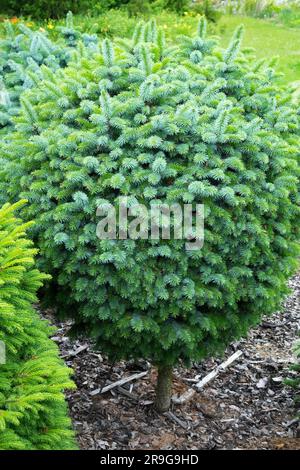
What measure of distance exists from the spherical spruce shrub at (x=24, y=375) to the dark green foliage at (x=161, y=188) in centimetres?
49

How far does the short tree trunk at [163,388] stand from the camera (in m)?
4.14

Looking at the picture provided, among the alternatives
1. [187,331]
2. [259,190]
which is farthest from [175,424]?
[259,190]

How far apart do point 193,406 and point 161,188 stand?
6.25 feet

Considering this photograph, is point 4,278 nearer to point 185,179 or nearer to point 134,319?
point 134,319

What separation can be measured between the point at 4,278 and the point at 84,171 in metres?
0.86

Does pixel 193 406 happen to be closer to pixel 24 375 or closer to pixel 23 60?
pixel 24 375

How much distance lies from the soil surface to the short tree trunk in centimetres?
8

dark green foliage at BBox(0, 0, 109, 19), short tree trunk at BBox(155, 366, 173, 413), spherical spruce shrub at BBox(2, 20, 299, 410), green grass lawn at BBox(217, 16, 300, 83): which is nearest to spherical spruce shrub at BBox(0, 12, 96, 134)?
spherical spruce shrub at BBox(2, 20, 299, 410)

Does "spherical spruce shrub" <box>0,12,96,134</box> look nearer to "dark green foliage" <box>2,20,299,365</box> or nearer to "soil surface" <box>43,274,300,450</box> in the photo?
"dark green foliage" <box>2,20,299,365</box>

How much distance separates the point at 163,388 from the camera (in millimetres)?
4227

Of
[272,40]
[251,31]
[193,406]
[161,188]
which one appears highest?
[251,31]

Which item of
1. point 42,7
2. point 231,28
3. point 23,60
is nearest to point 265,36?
point 231,28

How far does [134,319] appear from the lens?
3.40 m

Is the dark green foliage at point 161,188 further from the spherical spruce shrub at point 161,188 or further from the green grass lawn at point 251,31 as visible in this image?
the green grass lawn at point 251,31
